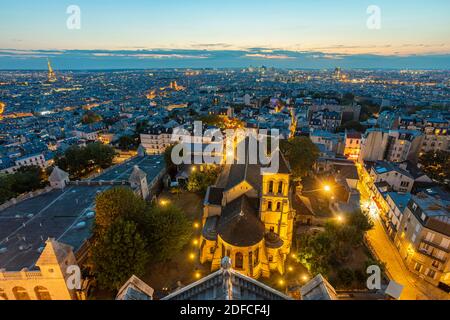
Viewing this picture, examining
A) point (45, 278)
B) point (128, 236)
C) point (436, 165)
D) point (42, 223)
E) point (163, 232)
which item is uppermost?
point (128, 236)

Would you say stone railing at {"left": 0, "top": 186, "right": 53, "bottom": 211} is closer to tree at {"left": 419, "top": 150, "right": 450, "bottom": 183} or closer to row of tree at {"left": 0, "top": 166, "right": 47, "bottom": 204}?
row of tree at {"left": 0, "top": 166, "right": 47, "bottom": 204}

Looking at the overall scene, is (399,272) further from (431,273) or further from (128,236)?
(128,236)

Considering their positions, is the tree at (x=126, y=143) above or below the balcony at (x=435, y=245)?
below

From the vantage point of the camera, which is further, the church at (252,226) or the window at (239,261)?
the window at (239,261)

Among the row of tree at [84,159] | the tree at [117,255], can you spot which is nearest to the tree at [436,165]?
the tree at [117,255]

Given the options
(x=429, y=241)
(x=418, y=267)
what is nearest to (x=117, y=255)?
(x=429, y=241)

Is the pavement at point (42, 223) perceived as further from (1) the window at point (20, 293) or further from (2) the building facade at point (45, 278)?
(1) the window at point (20, 293)
